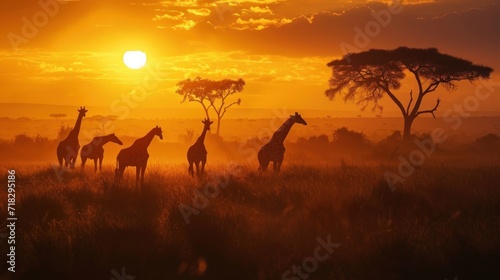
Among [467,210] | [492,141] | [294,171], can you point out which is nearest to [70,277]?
[467,210]

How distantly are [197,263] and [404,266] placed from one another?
3219 mm

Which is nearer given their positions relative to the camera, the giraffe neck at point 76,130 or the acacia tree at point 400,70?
the giraffe neck at point 76,130

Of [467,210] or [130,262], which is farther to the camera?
[467,210]

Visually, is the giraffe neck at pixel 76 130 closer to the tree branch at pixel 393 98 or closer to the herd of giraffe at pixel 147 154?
the herd of giraffe at pixel 147 154

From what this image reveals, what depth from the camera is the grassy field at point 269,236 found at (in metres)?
9.31

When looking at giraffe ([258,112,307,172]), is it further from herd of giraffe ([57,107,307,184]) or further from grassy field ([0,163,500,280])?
grassy field ([0,163,500,280])

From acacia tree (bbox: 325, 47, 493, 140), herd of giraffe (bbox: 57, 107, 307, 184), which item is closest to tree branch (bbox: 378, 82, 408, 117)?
acacia tree (bbox: 325, 47, 493, 140)

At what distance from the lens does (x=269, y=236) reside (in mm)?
10305

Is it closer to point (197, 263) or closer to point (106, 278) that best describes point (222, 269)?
point (197, 263)

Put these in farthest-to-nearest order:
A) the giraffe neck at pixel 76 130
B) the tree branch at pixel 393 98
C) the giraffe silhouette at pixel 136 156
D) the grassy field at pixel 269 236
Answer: the tree branch at pixel 393 98, the giraffe neck at pixel 76 130, the giraffe silhouette at pixel 136 156, the grassy field at pixel 269 236

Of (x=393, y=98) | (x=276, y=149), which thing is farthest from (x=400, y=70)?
(x=276, y=149)

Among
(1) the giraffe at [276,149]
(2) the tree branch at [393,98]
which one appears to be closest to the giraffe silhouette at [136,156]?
(1) the giraffe at [276,149]

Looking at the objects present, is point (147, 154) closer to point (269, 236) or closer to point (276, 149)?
point (276, 149)

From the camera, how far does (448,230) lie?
34.8 feet
